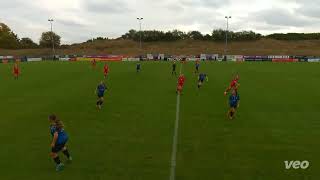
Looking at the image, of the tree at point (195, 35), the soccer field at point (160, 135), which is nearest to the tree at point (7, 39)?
the tree at point (195, 35)

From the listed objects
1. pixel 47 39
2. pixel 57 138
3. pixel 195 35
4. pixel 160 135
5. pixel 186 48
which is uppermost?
pixel 195 35

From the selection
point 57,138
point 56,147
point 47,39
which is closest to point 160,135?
point 56,147

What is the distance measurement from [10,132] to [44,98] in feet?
35.4

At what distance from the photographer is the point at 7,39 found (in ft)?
523

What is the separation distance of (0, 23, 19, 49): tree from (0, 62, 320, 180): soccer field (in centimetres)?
13525

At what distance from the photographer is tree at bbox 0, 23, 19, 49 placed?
521 feet

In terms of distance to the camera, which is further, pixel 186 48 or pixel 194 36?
pixel 194 36

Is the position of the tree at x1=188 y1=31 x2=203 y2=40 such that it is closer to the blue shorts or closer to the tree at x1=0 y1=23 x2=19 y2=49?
the tree at x1=0 y1=23 x2=19 y2=49

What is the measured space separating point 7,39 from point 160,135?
15338cm

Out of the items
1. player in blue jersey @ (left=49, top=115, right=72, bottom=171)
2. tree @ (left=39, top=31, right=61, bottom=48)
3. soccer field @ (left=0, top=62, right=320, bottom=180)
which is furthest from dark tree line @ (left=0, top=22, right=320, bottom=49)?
player in blue jersey @ (left=49, top=115, right=72, bottom=171)

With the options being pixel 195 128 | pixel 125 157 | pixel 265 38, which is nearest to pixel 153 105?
pixel 195 128

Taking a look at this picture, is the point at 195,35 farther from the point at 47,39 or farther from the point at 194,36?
the point at 47,39

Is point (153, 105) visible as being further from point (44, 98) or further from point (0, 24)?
point (0, 24)

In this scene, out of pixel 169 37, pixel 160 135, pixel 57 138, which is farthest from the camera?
pixel 169 37
